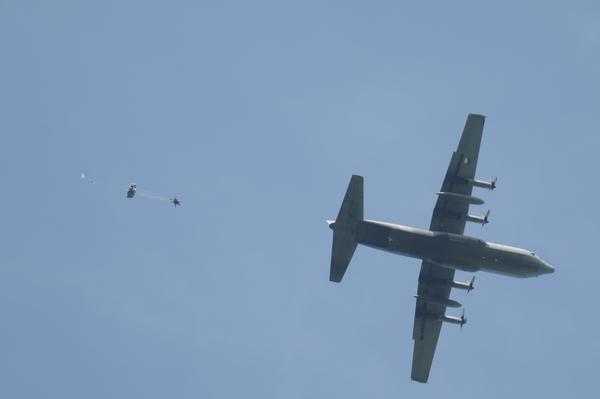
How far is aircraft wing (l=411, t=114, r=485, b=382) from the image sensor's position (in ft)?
238

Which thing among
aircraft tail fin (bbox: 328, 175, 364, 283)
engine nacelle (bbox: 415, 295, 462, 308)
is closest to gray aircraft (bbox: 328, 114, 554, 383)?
aircraft tail fin (bbox: 328, 175, 364, 283)

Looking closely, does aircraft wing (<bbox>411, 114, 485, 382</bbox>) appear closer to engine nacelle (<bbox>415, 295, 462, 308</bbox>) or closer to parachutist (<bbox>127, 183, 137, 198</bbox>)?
engine nacelle (<bbox>415, 295, 462, 308</bbox>)

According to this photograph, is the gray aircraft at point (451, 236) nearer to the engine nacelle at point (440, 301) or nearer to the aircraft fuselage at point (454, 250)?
the aircraft fuselage at point (454, 250)

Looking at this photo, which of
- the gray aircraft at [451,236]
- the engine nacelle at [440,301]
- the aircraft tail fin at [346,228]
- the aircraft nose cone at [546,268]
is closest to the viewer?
the aircraft tail fin at [346,228]

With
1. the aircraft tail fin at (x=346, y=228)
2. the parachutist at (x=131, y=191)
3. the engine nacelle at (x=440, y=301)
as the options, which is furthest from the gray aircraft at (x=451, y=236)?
the parachutist at (x=131, y=191)

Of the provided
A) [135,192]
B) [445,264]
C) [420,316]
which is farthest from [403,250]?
[135,192]

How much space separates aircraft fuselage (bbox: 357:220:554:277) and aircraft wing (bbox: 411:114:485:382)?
5.05ft

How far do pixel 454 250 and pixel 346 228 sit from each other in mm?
8754

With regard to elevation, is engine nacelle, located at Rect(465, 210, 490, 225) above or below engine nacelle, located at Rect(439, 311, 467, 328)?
above

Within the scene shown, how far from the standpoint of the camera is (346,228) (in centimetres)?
7219

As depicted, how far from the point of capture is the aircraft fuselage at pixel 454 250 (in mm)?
72625

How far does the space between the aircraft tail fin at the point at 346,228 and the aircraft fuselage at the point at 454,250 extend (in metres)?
0.90

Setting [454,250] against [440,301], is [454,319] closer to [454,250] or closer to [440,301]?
[440,301]

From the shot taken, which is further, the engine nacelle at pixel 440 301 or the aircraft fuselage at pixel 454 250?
the engine nacelle at pixel 440 301
